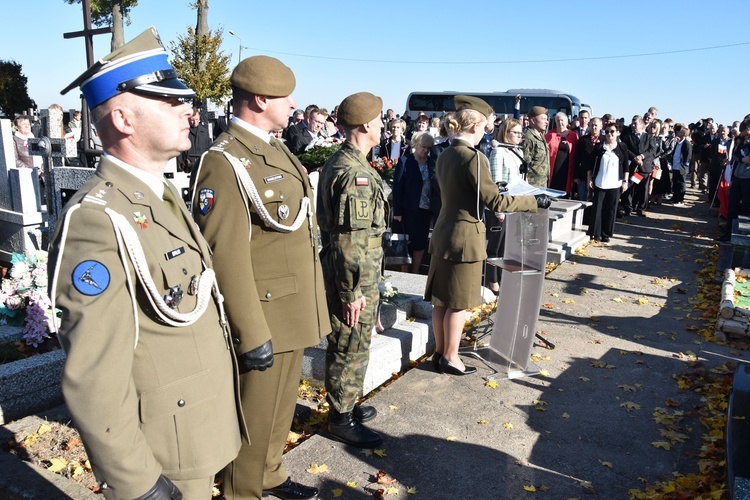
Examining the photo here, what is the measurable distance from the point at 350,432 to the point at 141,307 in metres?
2.23

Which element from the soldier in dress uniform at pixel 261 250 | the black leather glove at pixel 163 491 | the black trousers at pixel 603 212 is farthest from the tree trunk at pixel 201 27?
the black leather glove at pixel 163 491

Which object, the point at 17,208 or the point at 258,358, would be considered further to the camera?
the point at 17,208

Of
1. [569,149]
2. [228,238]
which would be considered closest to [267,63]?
[228,238]

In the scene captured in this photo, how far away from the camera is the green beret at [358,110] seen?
11.3 ft

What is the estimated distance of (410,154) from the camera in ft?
25.2

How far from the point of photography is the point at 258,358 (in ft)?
7.84

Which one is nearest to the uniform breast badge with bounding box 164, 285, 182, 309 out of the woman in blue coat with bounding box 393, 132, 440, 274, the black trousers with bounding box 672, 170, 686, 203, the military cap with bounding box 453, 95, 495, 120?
the military cap with bounding box 453, 95, 495, 120

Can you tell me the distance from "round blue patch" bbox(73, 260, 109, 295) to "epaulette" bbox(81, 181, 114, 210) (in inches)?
6.6

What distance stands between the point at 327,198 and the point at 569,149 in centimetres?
892

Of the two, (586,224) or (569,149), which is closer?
(569,149)

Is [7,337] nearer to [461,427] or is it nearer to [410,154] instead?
[461,427]

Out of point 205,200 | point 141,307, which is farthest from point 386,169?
point 141,307

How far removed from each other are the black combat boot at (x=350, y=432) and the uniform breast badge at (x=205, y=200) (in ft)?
5.78

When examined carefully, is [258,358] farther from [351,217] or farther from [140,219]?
[351,217]
